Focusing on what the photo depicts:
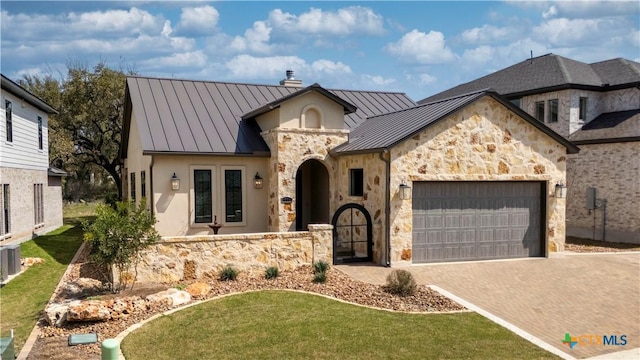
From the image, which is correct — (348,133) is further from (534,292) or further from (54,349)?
(54,349)

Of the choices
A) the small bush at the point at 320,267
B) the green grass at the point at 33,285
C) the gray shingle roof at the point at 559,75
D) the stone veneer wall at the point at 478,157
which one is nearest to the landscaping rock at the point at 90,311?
the green grass at the point at 33,285

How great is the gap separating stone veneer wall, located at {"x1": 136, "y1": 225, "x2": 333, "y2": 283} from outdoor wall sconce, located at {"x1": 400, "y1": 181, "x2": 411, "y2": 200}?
230cm

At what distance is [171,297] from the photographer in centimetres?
1123

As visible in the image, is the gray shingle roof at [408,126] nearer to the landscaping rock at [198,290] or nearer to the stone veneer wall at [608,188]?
the stone veneer wall at [608,188]

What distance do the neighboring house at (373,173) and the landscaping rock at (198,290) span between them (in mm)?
4361

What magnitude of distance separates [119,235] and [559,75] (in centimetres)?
2112

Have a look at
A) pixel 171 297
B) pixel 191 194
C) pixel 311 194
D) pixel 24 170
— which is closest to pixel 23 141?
pixel 24 170

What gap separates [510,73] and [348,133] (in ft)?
47.3

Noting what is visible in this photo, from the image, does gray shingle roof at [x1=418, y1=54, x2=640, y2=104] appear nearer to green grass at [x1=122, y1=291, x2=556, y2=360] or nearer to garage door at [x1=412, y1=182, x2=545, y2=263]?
garage door at [x1=412, y1=182, x2=545, y2=263]

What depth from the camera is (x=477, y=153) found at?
16.1 meters

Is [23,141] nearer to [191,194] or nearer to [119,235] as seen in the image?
[191,194]

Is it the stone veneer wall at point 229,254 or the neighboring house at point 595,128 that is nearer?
the stone veneer wall at point 229,254

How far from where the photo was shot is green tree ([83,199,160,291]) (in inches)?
461

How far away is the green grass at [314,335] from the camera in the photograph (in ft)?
28.1
